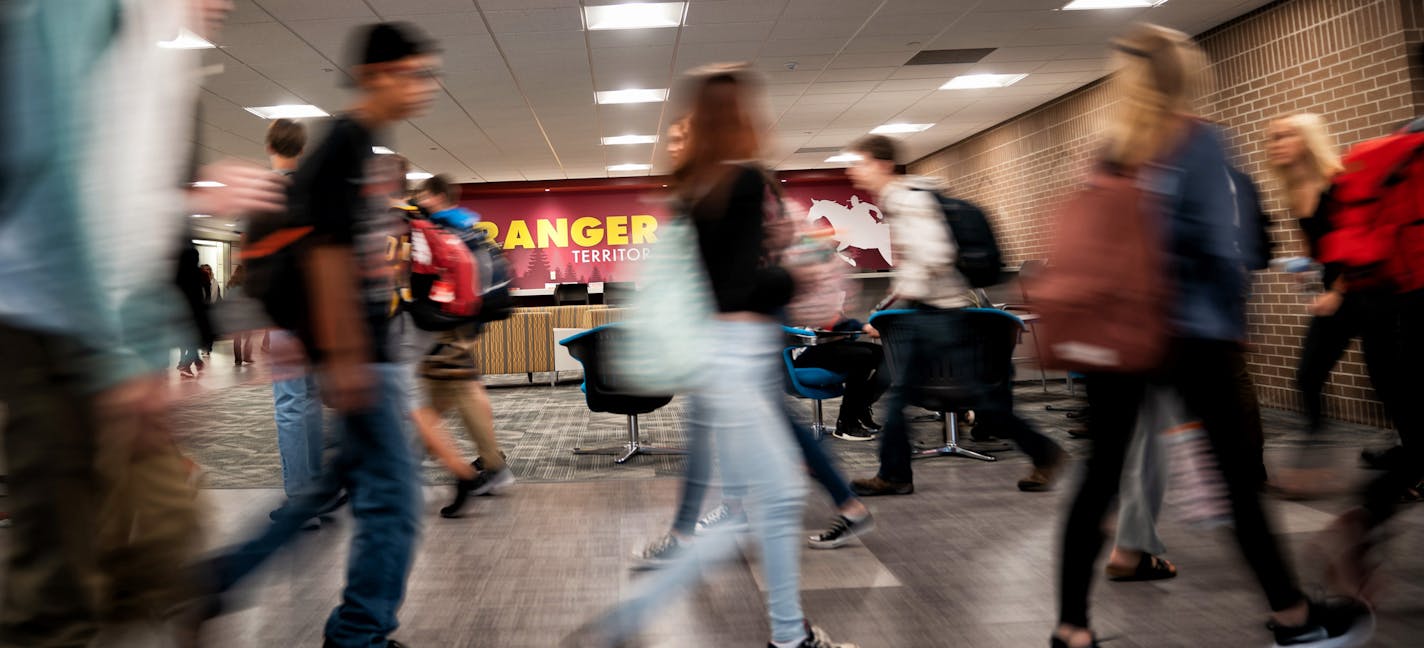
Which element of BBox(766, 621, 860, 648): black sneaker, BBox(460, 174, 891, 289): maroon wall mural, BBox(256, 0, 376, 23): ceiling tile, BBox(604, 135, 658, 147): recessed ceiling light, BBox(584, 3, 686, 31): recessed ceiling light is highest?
BBox(604, 135, 658, 147): recessed ceiling light

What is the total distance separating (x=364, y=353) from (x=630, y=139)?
10213 millimetres

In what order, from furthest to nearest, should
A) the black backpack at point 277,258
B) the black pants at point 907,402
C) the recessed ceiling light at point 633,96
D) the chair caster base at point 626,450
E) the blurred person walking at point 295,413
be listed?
the recessed ceiling light at point 633,96, the chair caster base at point 626,450, the black pants at point 907,402, the blurred person walking at point 295,413, the black backpack at point 277,258

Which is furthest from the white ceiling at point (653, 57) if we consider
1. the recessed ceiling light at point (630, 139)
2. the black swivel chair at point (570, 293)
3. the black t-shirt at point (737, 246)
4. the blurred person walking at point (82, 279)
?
the blurred person walking at point (82, 279)

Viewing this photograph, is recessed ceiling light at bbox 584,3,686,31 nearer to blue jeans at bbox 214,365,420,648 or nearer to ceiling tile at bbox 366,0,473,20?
ceiling tile at bbox 366,0,473,20

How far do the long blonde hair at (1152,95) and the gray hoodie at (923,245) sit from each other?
1.46 m

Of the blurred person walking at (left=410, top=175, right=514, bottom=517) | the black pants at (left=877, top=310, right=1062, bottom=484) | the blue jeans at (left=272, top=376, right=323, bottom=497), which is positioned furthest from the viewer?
the blurred person walking at (left=410, top=175, right=514, bottom=517)

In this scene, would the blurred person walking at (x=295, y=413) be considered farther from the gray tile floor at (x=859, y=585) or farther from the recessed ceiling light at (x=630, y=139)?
the recessed ceiling light at (x=630, y=139)

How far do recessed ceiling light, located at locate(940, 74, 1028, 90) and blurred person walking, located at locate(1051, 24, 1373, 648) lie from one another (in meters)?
7.31

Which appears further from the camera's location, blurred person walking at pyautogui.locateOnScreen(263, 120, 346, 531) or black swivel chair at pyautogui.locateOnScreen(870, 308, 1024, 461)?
black swivel chair at pyautogui.locateOnScreen(870, 308, 1024, 461)

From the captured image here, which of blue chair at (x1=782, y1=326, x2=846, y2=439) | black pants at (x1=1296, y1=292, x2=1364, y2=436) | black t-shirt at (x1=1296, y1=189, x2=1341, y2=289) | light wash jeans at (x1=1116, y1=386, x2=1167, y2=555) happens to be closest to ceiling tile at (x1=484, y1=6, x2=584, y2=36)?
blue chair at (x1=782, y1=326, x2=846, y2=439)

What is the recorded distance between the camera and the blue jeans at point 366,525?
5.82 feet

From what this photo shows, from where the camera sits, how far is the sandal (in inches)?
98.0

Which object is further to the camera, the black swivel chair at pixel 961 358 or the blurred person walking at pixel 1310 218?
the black swivel chair at pixel 961 358

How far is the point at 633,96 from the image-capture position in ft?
29.6
